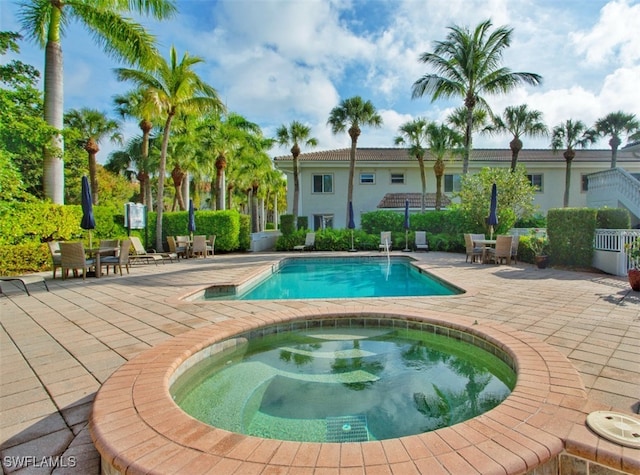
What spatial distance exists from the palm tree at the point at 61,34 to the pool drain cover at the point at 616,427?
15.8 metres

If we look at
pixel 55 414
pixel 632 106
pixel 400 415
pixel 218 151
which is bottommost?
pixel 400 415

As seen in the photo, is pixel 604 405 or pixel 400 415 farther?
pixel 400 415

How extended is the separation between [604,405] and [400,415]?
1.59 meters

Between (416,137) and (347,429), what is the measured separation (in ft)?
72.0

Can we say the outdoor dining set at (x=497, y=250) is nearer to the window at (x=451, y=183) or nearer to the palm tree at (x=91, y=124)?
the window at (x=451, y=183)

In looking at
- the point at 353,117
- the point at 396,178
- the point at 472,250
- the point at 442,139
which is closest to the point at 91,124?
the point at 353,117

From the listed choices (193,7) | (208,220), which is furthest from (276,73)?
(208,220)

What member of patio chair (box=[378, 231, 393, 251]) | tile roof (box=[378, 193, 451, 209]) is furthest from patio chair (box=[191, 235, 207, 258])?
tile roof (box=[378, 193, 451, 209])

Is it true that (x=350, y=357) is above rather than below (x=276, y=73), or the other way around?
below

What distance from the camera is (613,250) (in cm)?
977

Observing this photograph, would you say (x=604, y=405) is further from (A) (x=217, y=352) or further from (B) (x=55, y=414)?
(B) (x=55, y=414)

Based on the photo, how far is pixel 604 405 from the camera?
8.67 ft

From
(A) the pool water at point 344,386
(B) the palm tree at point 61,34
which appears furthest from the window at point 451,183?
(A) the pool water at point 344,386

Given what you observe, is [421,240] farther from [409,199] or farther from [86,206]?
[86,206]
